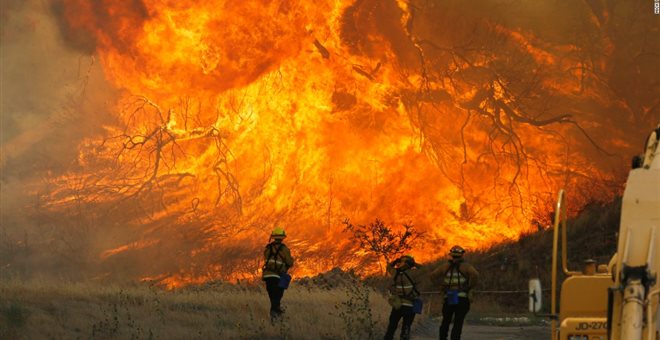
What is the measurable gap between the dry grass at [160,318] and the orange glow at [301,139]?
18366mm

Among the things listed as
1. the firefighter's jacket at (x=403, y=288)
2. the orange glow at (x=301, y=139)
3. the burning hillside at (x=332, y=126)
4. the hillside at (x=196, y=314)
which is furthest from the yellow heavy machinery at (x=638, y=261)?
the orange glow at (x=301, y=139)

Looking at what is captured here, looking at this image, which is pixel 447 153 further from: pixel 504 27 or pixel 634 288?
pixel 634 288

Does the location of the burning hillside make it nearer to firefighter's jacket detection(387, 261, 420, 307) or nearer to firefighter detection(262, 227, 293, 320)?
firefighter detection(262, 227, 293, 320)

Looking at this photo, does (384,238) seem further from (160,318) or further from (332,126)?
(160,318)

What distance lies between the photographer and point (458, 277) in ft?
53.4

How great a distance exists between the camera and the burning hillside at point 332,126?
141ft

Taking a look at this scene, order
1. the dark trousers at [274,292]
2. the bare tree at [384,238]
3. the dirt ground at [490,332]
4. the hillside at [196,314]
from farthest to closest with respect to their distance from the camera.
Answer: the bare tree at [384,238] → the dirt ground at [490,332] → the dark trousers at [274,292] → the hillside at [196,314]

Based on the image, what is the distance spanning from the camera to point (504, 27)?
145ft

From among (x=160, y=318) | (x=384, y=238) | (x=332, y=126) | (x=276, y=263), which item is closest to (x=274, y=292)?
(x=276, y=263)

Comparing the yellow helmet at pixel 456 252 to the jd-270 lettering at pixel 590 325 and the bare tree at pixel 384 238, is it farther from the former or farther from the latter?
the bare tree at pixel 384 238

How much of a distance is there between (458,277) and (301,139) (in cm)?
2723

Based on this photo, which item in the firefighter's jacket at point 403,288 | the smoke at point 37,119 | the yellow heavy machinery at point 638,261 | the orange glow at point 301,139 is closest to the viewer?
the yellow heavy machinery at point 638,261

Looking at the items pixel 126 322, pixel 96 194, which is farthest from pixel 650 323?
pixel 96 194

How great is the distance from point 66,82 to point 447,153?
17.0m
